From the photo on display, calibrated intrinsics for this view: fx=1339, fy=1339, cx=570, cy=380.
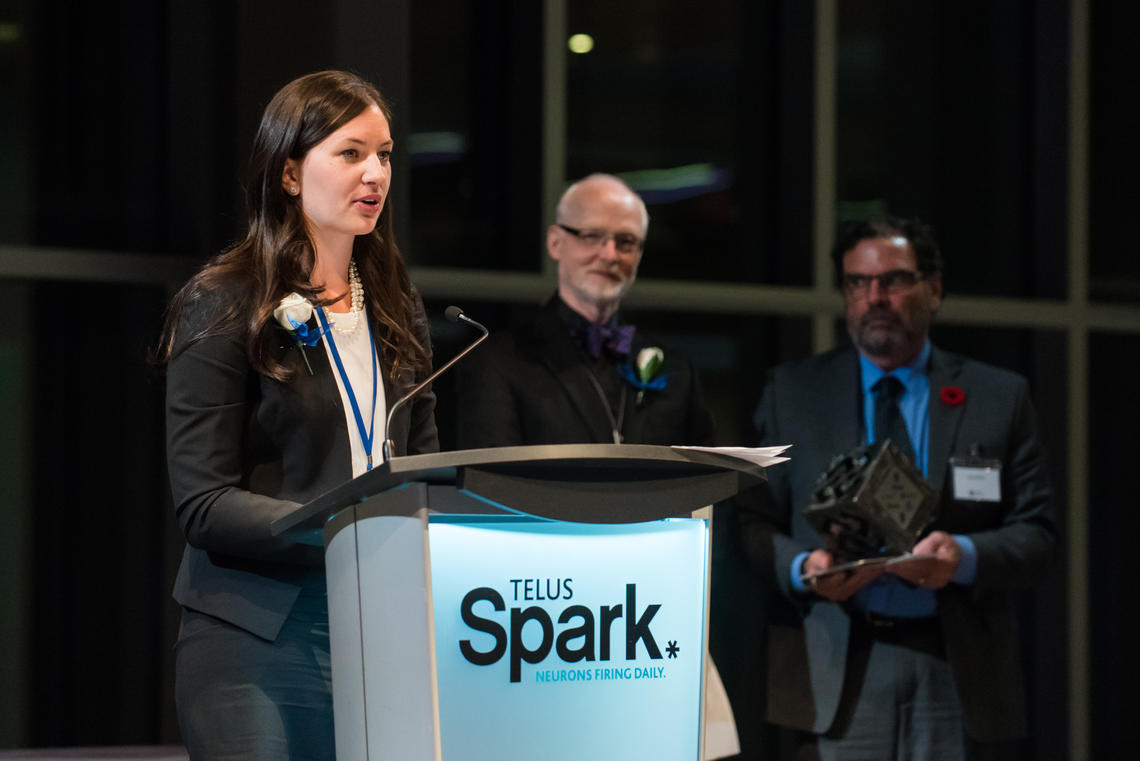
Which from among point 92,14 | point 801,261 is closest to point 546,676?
point 92,14

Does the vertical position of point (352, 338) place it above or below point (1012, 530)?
above

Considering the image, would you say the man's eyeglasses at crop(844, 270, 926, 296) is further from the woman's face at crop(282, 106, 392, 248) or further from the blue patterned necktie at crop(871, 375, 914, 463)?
the woman's face at crop(282, 106, 392, 248)

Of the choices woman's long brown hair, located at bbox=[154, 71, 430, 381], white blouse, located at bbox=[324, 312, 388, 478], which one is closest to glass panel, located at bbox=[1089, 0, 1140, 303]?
woman's long brown hair, located at bbox=[154, 71, 430, 381]

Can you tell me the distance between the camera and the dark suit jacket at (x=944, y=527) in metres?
3.49

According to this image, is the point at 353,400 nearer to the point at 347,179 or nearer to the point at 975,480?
the point at 347,179

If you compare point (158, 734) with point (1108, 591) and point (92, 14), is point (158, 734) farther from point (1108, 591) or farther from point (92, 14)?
point (1108, 591)

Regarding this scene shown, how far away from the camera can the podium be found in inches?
64.2

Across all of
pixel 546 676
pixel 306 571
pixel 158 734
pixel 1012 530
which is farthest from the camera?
pixel 158 734

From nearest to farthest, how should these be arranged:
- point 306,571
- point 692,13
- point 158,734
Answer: point 306,571
point 158,734
point 692,13

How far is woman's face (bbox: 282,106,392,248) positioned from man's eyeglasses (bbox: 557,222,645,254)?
5.18ft

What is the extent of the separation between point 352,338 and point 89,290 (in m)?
2.33

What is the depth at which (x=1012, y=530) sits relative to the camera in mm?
3602

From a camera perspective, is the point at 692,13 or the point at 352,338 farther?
the point at 692,13

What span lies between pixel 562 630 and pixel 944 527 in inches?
85.5
